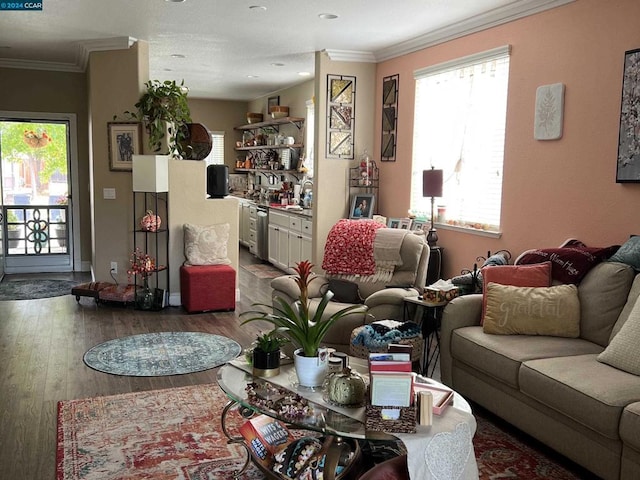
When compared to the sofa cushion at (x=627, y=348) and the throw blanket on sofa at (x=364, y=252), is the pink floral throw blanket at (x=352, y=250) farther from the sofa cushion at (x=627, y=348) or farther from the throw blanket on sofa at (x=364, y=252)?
the sofa cushion at (x=627, y=348)

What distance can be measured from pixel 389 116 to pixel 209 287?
259 centimetres

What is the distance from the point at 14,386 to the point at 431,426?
9.64 ft

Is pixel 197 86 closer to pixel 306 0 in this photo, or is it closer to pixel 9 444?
pixel 306 0

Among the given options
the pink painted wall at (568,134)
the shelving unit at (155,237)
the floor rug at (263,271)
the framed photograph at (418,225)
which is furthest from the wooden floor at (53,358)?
the pink painted wall at (568,134)

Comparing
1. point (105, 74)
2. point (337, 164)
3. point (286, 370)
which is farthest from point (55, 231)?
point (286, 370)

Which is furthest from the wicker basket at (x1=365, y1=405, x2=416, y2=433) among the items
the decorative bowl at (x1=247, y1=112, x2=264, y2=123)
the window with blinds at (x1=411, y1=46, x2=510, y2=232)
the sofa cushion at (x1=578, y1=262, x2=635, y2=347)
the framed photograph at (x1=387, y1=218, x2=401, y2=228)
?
the decorative bowl at (x1=247, y1=112, x2=264, y2=123)

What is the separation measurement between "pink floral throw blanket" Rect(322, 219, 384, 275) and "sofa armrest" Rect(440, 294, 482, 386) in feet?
3.30

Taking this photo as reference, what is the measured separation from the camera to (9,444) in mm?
3020

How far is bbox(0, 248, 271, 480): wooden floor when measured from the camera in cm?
303

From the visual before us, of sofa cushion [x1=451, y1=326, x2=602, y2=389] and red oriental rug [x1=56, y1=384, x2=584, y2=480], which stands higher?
sofa cushion [x1=451, y1=326, x2=602, y2=389]

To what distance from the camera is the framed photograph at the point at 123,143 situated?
610cm

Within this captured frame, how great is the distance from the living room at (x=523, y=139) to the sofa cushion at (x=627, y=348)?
842 millimetres

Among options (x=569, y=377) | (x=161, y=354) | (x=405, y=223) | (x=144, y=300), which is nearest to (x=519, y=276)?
(x=569, y=377)

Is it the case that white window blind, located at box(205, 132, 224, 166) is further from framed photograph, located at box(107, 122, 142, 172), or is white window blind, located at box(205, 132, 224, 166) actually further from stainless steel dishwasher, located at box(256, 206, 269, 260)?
framed photograph, located at box(107, 122, 142, 172)
